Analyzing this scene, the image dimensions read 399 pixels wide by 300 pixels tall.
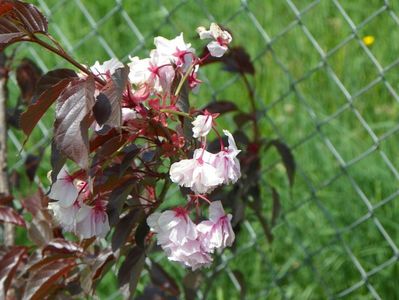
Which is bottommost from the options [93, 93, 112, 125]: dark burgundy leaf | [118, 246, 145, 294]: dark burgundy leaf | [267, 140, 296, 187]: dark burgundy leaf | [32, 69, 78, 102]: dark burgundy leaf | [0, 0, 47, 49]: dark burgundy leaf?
[267, 140, 296, 187]: dark burgundy leaf

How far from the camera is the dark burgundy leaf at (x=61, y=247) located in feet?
5.91

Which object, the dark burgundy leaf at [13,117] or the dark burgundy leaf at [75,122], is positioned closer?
the dark burgundy leaf at [75,122]

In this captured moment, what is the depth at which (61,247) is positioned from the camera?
1825 millimetres

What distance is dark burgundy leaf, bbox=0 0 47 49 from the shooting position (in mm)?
1363

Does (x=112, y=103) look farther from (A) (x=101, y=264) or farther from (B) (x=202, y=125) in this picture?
(A) (x=101, y=264)

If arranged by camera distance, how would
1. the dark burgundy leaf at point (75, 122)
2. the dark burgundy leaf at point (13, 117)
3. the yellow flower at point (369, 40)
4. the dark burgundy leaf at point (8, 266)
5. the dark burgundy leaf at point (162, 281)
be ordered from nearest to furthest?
the dark burgundy leaf at point (75, 122)
the dark burgundy leaf at point (8, 266)
the dark burgundy leaf at point (162, 281)
the dark burgundy leaf at point (13, 117)
the yellow flower at point (369, 40)

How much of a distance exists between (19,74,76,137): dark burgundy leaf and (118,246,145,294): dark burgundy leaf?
0.34 metres

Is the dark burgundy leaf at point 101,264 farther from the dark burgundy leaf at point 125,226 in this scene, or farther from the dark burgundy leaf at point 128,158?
the dark burgundy leaf at point 128,158

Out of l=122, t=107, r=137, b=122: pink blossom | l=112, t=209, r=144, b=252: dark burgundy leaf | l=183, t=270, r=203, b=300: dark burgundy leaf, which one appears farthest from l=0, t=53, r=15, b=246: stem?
l=122, t=107, r=137, b=122: pink blossom

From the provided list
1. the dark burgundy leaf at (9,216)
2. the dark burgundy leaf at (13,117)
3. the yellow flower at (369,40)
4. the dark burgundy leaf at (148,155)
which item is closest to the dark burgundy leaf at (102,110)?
the dark burgundy leaf at (148,155)

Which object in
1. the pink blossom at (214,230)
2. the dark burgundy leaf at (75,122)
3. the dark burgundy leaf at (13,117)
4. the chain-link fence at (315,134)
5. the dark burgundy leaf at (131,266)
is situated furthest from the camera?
the chain-link fence at (315,134)

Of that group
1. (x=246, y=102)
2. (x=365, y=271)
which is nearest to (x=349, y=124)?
(x=246, y=102)

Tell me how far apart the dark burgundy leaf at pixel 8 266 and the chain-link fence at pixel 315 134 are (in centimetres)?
57

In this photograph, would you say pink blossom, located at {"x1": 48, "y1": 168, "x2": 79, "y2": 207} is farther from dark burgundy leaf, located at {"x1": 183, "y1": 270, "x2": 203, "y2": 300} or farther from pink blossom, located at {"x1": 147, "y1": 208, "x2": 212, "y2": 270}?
dark burgundy leaf, located at {"x1": 183, "y1": 270, "x2": 203, "y2": 300}
